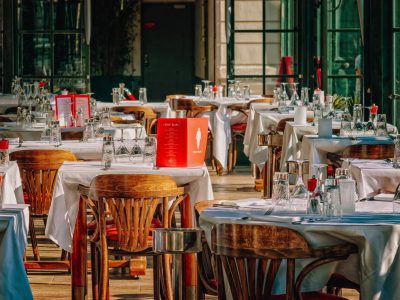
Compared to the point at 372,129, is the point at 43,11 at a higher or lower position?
higher

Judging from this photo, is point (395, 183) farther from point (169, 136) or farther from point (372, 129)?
point (372, 129)

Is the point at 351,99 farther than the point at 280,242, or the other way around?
the point at 351,99

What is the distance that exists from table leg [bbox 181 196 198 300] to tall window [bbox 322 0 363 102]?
6927 mm

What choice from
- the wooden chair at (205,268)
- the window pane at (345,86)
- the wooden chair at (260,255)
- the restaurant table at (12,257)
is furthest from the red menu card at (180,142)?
the window pane at (345,86)

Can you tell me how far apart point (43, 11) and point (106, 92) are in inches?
319

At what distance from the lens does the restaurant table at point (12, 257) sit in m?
4.64

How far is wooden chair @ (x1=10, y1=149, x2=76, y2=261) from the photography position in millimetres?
6824

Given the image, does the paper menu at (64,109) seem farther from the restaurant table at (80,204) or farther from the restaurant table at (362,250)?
the restaurant table at (362,250)

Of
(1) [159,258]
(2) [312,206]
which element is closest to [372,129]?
(1) [159,258]

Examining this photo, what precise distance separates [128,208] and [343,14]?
315 inches

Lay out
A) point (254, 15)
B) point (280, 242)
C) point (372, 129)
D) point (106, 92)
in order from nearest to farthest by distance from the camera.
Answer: point (280, 242) < point (372, 129) < point (254, 15) < point (106, 92)

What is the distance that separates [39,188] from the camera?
22.9ft

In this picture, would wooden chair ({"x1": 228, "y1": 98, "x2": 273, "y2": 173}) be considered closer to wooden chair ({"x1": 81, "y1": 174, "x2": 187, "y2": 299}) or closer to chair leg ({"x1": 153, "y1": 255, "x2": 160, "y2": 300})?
chair leg ({"x1": 153, "y1": 255, "x2": 160, "y2": 300})

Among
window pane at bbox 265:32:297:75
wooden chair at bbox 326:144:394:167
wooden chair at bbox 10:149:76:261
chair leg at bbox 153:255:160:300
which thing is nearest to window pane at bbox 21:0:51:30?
window pane at bbox 265:32:297:75
